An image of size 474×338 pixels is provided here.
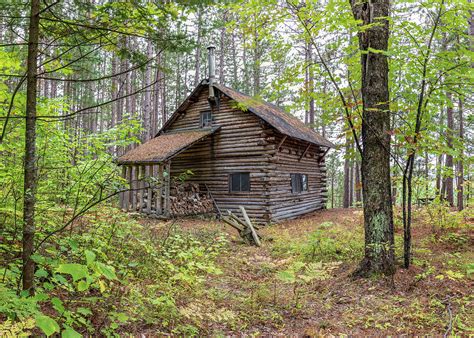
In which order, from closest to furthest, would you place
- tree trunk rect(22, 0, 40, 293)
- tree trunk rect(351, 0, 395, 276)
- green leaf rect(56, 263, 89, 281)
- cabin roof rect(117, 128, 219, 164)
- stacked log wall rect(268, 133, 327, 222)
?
green leaf rect(56, 263, 89, 281) < tree trunk rect(22, 0, 40, 293) < tree trunk rect(351, 0, 395, 276) < cabin roof rect(117, 128, 219, 164) < stacked log wall rect(268, 133, 327, 222)

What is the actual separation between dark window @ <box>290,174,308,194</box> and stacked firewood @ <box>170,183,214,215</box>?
4.82m

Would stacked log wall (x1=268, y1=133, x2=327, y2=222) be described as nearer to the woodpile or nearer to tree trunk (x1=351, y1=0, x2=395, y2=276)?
the woodpile

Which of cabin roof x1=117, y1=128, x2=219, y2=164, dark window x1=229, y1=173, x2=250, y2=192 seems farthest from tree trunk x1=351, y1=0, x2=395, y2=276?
dark window x1=229, y1=173, x2=250, y2=192

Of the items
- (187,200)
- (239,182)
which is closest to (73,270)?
(187,200)

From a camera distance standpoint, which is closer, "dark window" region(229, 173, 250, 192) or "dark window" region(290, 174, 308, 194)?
"dark window" region(229, 173, 250, 192)

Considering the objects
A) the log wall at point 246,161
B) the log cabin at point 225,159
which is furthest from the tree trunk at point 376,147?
the log wall at point 246,161

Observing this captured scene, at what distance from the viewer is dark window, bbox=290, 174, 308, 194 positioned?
56.7ft

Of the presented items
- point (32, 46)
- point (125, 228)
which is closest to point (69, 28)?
point (32, 46)

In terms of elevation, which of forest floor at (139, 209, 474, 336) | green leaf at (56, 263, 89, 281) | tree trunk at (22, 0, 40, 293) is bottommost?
forest floor at (139, 209, 474, 336)

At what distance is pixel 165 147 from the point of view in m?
15.0

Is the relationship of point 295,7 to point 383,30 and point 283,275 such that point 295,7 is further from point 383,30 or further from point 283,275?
point 283,275

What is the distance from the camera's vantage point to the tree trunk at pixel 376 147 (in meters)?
5.78

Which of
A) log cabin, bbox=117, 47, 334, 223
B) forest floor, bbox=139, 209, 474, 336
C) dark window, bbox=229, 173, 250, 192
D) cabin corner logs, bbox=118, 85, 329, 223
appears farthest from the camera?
dark window, bbox=229, 173, 250, 192

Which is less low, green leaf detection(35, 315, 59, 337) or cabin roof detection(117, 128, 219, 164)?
cabin roof detection(117, 128, 219, 164)
